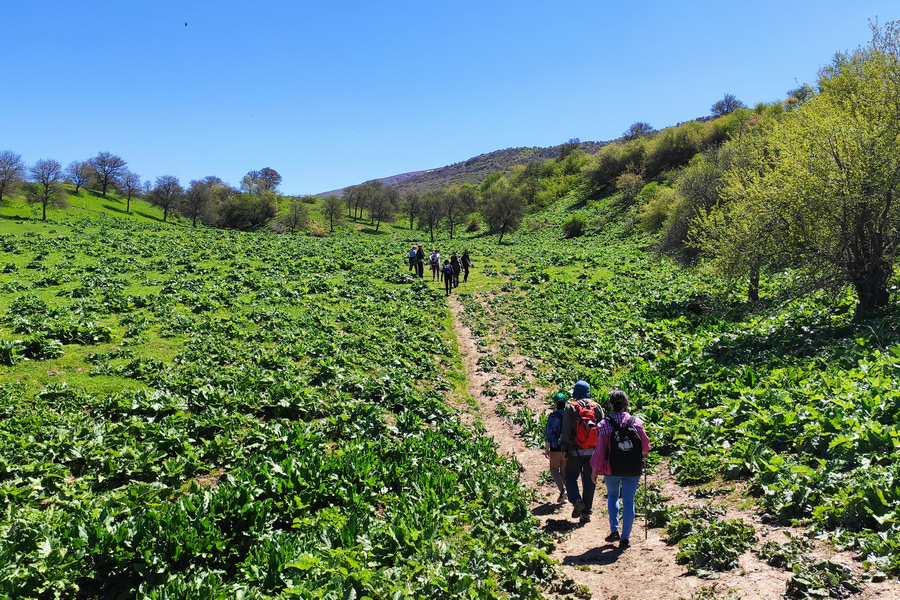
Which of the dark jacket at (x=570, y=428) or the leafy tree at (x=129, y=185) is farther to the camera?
the leafy tree at (x=129, y=185)

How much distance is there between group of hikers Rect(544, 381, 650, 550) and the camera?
8.05 m

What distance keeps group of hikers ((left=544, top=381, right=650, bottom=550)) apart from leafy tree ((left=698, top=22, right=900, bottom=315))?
47.5 feet

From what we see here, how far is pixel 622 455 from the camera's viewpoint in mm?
8039

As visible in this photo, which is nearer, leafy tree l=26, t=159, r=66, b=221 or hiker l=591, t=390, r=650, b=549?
hiker l=591, t=390, r=650, b=549

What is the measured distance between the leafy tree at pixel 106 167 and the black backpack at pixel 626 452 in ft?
467

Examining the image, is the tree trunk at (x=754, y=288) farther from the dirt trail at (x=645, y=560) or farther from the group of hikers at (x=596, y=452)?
the group of hikers at (x=596, y=452)

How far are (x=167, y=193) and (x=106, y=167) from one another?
95.2 feet

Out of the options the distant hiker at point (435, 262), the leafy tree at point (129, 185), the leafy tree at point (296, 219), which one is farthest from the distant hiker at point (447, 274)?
the leafy tree at point (129, 185)

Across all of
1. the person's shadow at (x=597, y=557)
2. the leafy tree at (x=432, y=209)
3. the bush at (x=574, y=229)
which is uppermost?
the leafy tree at (x=432, y=209)

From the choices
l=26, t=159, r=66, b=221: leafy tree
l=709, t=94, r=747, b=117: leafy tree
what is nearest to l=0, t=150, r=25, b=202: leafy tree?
l=26, t=159, r=66, b=221: leafy tree

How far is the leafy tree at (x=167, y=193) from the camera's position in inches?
4067

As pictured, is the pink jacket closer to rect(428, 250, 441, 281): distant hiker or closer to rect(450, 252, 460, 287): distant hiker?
rect(450, 252, 460, 287): distant hiker

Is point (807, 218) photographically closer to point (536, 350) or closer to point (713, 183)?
point (536, 350)

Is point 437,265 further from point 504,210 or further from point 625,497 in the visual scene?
point 504,210
